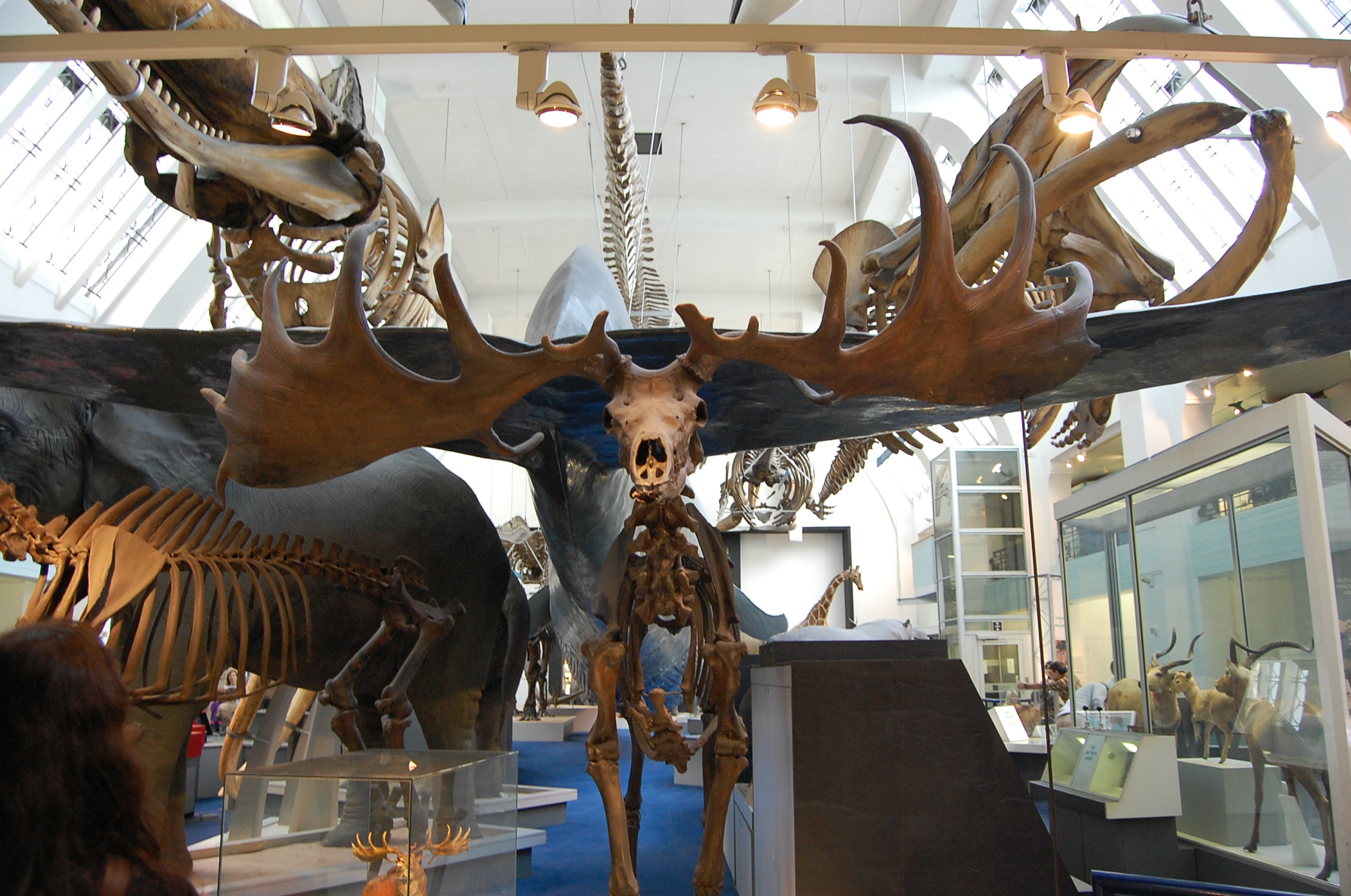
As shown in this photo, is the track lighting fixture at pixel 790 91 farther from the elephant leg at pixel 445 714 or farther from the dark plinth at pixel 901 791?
the elephant leg at pixel 445 714

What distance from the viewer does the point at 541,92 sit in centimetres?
392

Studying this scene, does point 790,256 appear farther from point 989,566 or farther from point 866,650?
point 866,650

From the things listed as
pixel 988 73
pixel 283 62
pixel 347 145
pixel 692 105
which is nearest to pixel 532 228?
pixel 692 105

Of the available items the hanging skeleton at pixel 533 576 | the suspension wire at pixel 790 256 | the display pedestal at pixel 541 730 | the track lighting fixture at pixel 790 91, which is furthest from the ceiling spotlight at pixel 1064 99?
the suspension wire at pixel 790 256

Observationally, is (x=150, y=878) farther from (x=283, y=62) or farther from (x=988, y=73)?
(x=988, y=73)

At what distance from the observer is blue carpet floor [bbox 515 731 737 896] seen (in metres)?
5.45

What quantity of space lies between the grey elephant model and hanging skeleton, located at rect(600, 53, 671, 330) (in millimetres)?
2264

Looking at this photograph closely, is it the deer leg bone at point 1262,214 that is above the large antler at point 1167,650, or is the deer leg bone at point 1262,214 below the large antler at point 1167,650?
above

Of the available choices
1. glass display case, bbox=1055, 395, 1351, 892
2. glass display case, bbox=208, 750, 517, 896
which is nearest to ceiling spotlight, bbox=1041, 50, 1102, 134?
glass display case, bbox=1055, 395, 1351, 892

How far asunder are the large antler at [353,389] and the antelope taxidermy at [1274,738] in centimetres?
388

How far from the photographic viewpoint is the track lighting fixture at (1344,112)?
3.79 m

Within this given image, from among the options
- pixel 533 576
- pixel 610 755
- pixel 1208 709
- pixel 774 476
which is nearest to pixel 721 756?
pixel 610 755

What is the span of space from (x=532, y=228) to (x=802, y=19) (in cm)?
778

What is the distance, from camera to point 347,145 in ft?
16.4
